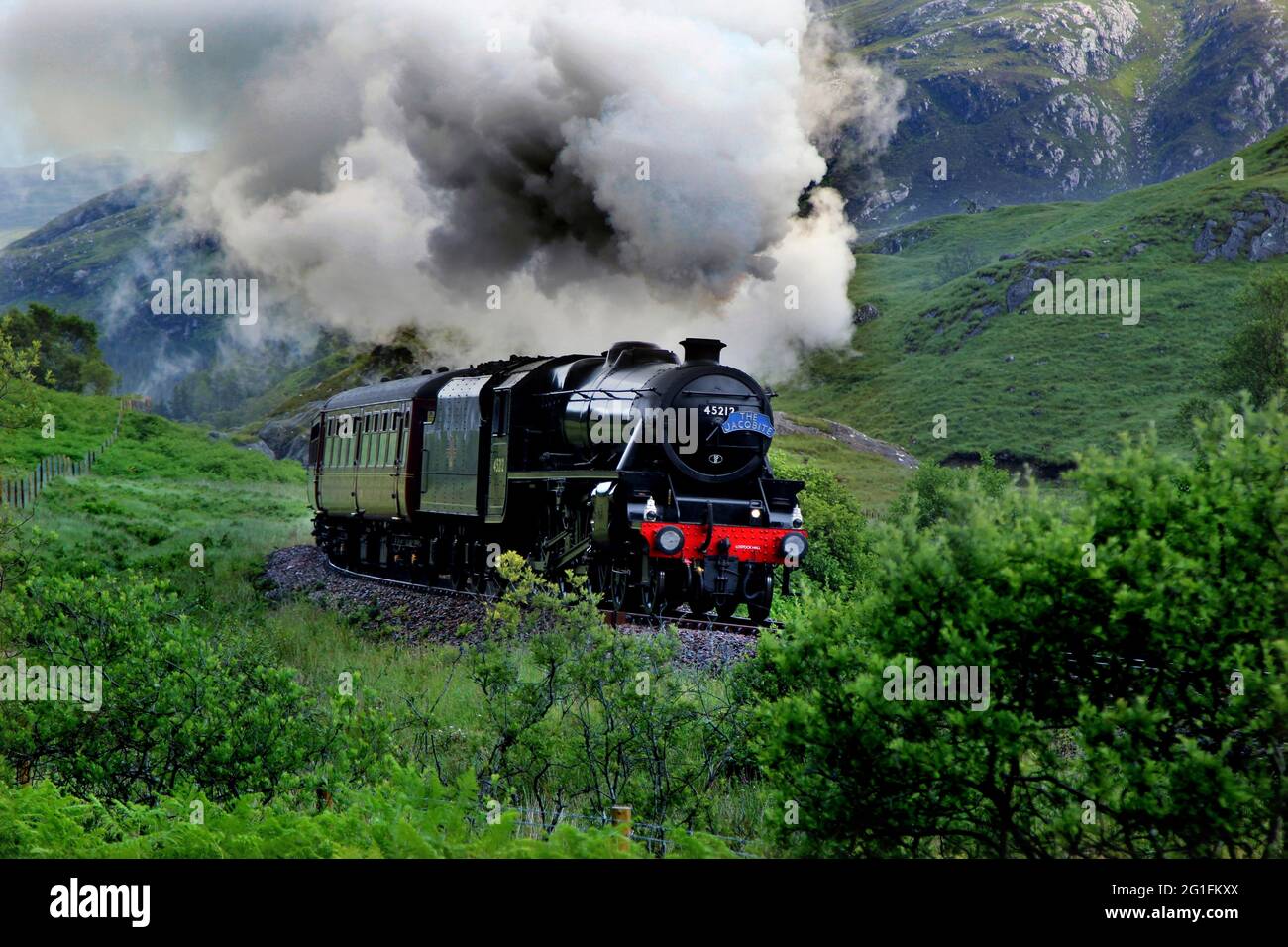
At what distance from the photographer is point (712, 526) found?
691 inches

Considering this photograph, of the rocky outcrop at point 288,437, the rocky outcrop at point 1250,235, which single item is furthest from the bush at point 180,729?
the rocky outcrop at point 1250,235

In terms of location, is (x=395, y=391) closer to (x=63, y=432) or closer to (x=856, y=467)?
(x=63, y=432)

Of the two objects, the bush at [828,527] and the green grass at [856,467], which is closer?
the bush at [828,527]

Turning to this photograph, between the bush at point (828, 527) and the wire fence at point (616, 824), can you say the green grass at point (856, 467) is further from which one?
the wire fence at point (616, 824)

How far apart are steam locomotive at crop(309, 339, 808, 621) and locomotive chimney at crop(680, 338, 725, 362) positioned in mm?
31

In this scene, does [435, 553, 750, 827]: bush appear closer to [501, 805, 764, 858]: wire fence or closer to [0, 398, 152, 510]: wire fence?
[501, 805, 764, 858]: wire fence

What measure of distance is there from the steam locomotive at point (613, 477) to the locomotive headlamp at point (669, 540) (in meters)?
0.02

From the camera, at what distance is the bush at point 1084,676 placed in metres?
5.52

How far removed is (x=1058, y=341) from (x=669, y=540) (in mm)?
90993

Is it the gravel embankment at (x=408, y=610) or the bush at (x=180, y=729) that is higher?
the gravel embankment at (x=408, y=610)

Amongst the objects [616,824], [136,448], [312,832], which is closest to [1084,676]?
[616,824]

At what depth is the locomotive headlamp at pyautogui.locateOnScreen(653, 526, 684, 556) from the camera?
56.1ft

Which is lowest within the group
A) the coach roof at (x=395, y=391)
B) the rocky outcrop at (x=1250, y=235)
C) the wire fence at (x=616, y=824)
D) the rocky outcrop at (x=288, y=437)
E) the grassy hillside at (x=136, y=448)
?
the wire fence at (x=616, y=824)

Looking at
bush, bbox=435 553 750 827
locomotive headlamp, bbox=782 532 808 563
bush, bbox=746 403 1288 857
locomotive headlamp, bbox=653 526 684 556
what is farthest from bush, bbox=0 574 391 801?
locomotive headlamp, bbox=782 532 808 563
